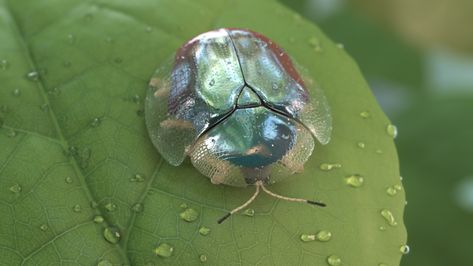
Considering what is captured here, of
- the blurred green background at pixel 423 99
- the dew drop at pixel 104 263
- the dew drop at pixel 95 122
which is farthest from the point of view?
the blurred green background at pixel 423 99

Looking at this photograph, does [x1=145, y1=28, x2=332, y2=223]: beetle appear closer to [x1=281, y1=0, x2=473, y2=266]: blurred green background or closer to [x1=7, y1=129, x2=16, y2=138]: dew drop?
[x1=7, y1=129, x2=16, y2=138]: dew drop

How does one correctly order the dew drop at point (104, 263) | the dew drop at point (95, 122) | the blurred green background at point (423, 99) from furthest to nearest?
the blurred green background at point (423, 99) < the dew drop at point (95, 122) < the dew drop at point (104, 263)

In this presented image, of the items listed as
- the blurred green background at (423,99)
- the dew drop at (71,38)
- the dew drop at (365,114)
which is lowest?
the blurred green background at (423,99)

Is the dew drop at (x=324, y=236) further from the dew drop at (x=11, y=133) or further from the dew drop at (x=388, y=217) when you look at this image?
the dew drop at (x=11, y=133)

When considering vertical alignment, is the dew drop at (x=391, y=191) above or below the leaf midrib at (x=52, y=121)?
above

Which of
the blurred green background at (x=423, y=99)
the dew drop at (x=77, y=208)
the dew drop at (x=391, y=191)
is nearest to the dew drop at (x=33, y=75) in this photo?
the dew drop at (x=77, y=208)

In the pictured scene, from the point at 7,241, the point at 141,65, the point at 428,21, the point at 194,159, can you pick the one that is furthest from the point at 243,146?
the point at 428,21

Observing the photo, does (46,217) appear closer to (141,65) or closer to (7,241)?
(7,241)

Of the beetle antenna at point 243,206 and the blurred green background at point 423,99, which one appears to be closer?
the beetle antenna at point 243,206
